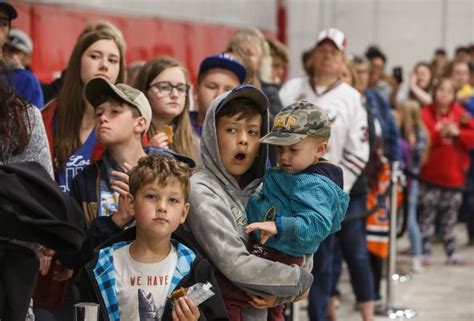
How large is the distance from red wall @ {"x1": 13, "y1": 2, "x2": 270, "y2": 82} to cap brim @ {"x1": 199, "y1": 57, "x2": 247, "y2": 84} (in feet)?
10.9

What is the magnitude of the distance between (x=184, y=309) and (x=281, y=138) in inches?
32.1

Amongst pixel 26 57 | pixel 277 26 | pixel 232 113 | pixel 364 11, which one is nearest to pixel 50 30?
pixel 26 57

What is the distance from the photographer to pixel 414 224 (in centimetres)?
1091

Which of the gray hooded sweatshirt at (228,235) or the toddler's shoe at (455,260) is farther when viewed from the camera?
the toddler's shoe at (455,260)

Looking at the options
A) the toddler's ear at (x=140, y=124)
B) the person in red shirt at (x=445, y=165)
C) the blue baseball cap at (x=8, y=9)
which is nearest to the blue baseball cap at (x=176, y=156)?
the toddler's ear at (x=140, y=124)

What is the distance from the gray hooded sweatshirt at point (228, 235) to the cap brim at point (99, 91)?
17.6 inches

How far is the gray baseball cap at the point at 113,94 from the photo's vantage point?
4559mm

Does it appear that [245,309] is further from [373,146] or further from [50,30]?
[50,30]

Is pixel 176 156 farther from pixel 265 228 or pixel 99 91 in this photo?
pixel 265 228

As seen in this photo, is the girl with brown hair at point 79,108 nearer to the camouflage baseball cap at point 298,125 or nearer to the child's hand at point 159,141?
the child's hand at point 159,141

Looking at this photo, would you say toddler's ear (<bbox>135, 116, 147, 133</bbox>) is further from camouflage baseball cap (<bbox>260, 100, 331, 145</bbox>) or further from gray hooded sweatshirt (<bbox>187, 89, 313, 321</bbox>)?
camouflage baseball cap (<bbox>260, 100, 331, 145</bbox>)

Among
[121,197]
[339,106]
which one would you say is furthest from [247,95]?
[339,106]

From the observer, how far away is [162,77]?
5344mm

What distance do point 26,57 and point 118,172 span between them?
320cm
